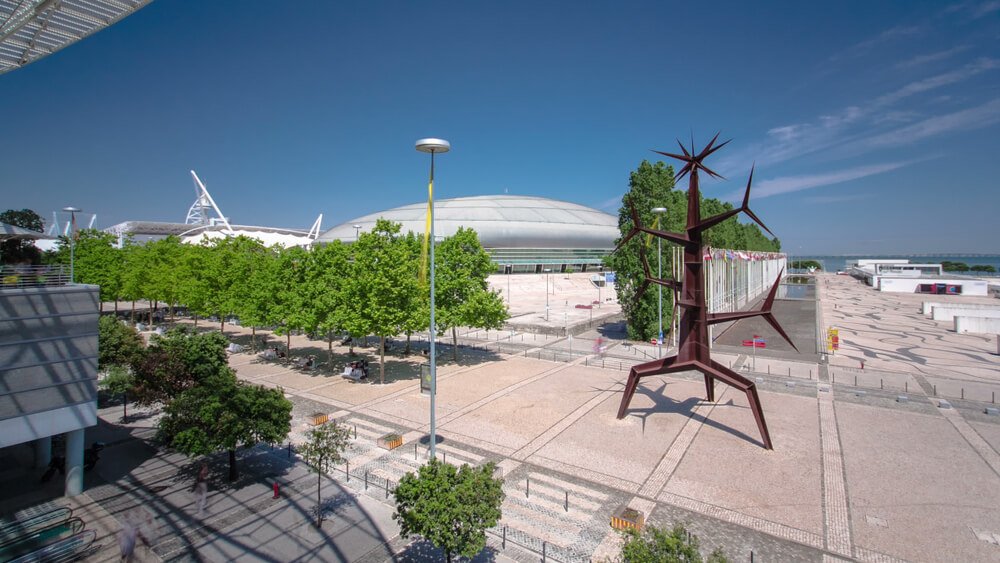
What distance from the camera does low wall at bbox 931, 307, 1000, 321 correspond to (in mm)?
46634

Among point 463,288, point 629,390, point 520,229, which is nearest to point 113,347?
point 463,288

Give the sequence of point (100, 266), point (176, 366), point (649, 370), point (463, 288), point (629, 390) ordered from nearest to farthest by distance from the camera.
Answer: point (649, 370) < point (176, 366) < point (629, 390) < point (463, 288) < point (100, 266)

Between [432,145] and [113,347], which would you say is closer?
[432,145]

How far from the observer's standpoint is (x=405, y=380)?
28.8 meters

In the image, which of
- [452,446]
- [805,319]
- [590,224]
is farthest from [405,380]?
[590,224]

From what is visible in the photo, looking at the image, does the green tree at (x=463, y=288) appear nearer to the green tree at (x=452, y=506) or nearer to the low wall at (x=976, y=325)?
the green tree at (x=452, y=506)

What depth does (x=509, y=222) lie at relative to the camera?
11300 centimetres

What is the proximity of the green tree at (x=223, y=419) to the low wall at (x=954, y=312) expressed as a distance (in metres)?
62.9

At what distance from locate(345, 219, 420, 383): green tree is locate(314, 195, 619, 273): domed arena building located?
250ft

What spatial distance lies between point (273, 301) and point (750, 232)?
304ft

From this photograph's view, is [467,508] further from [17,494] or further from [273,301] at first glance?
[273,301]

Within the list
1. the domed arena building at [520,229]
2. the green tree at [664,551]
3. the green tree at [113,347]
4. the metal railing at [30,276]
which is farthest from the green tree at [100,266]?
the domed arena building at [520,229]

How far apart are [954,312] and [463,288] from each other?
5731 centimetres

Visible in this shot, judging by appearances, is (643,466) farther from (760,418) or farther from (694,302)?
(694,302)
